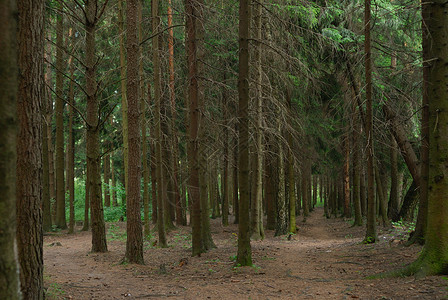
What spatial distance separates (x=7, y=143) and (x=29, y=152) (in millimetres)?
2221

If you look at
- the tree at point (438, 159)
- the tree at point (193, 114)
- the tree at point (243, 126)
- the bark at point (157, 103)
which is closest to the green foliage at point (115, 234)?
the bark at point (157, 103)

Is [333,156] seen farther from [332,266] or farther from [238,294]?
[238,294]

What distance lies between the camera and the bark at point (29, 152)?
4285mm

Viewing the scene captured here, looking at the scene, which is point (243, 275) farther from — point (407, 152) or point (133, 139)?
point (407, 152)

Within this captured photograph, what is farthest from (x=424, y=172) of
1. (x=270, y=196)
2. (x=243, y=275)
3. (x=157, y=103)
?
(x=270, y=196)

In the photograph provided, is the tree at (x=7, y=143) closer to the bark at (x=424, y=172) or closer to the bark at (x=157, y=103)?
the bark at (x=424, y=172)

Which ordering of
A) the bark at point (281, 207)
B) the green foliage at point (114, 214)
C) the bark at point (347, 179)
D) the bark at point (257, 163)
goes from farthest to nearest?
the green foliage at point (114, 214) < the bark at point (347, 179) < the bark at point (281, 207) < the bark at point (257, 163)

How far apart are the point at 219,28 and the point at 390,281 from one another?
785 centimetres

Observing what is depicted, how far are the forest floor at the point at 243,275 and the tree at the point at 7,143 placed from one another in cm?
370

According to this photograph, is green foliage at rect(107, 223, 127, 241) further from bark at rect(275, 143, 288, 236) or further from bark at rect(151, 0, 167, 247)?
bark at rect(275, 143, 288, 236)

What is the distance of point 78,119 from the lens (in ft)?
72.5

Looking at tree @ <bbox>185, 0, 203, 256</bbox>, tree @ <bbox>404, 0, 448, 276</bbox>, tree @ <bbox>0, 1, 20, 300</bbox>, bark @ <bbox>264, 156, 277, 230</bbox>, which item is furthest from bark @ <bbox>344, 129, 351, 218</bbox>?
tree @ <bbox>0, 1, 20, 300</bbox>

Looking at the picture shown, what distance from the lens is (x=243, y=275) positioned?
8.02m

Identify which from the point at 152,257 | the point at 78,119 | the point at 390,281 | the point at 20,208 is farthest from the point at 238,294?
the point at 78,119
